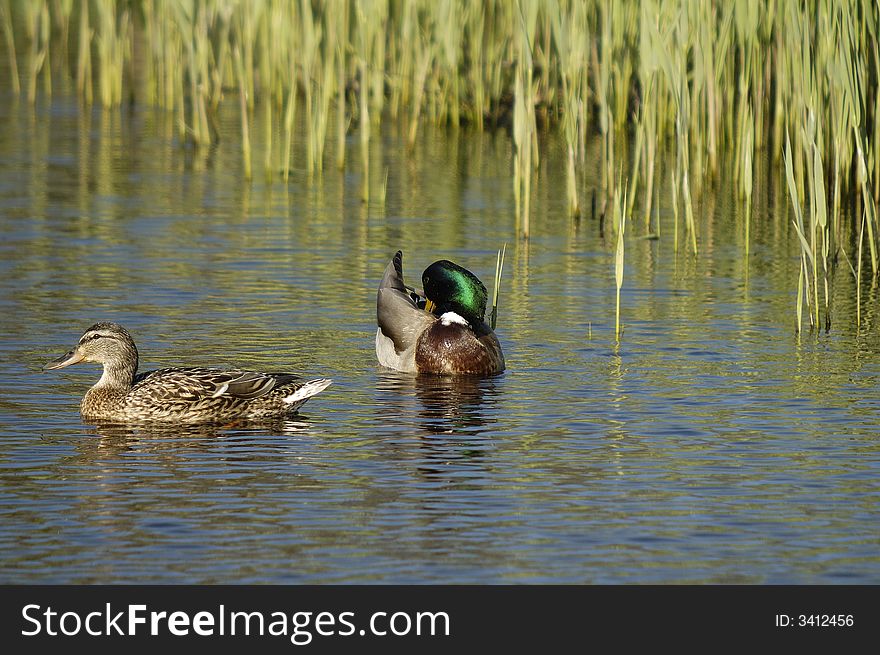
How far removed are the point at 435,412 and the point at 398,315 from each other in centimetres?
141

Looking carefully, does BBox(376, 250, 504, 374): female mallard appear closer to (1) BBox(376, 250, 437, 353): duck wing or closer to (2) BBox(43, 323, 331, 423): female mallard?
(1) BBox(376, 250, 437, 353): duck wing

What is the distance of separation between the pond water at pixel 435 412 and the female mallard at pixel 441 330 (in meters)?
0.14

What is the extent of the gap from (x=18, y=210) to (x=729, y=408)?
9943 millimetres

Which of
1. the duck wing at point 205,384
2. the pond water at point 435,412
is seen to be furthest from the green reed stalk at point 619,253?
the duck wing at point 205,384

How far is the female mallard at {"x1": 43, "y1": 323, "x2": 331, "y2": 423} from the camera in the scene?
31.6 feet

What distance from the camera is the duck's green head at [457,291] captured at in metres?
11.3

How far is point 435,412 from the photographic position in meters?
10.1

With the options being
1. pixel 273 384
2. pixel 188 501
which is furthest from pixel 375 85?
pixel 188 501

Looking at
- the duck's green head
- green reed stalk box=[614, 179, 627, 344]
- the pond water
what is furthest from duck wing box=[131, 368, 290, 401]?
green reed stalk box=[614, 179, 627, 344]

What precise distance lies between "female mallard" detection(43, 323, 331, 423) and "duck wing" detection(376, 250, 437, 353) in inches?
54.6

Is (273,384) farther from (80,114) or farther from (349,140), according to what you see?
(80,114)

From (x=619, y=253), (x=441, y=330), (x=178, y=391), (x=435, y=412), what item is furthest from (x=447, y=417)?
(x=619, y=253)

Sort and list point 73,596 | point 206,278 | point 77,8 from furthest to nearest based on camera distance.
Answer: point 77,8, point 206,278, point 73,596

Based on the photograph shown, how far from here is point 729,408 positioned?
389 inches
